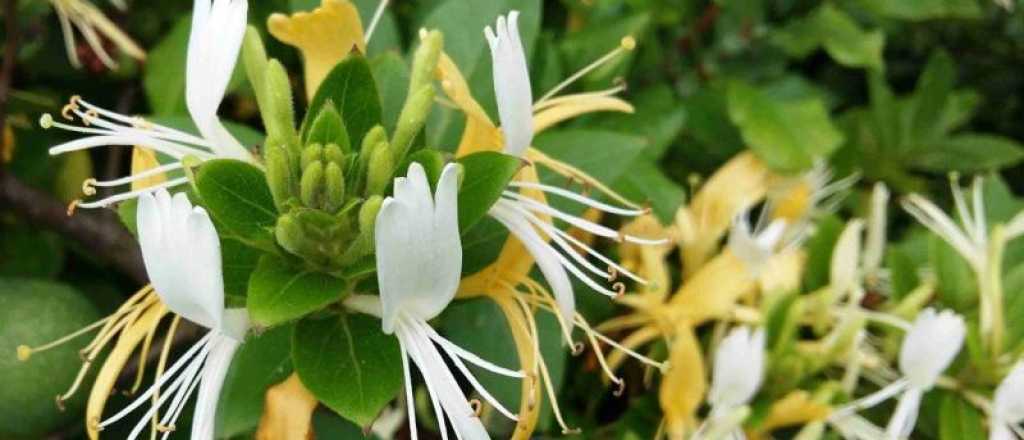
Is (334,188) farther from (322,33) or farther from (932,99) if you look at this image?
(932,99)

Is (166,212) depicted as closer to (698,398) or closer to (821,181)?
(698,398)

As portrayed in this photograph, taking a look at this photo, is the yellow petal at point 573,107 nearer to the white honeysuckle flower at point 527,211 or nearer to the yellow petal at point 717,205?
the white honeysuckle flower at point 527,211

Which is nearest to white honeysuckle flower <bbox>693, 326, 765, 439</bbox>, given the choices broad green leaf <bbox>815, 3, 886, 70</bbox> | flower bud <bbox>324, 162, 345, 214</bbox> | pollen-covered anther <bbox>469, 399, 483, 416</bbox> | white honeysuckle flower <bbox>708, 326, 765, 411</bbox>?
white honeysuckle flower <bbox>708, 326, 765, 411</bbox>

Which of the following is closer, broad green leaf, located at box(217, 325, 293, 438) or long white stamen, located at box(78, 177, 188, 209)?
long white stamen, located at box(78, 177, 188, 209)

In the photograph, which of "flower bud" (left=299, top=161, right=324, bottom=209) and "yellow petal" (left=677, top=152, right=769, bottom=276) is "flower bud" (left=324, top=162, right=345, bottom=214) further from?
"yellow petal" (left=677, top=152, right=769, bottom=276)

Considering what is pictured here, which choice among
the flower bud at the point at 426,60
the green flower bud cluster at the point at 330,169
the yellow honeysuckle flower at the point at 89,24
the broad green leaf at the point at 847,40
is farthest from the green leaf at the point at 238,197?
the broad green leaf at the point at 847,40

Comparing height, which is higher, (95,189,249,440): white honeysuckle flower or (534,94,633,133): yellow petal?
(95,189,249,440): white honeysuckle flower

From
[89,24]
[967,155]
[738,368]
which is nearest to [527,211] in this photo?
[738,368]
